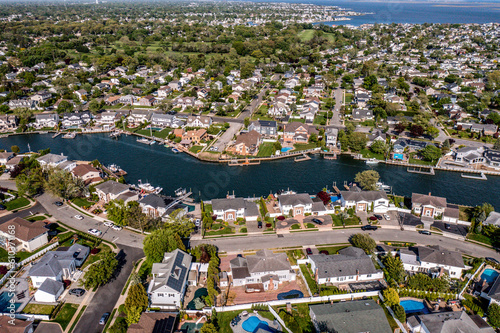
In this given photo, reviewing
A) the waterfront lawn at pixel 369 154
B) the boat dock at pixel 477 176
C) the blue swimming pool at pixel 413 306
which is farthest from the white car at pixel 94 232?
the boat dock at pixel 477 176

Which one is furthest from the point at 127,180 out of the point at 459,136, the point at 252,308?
the point at 459,136

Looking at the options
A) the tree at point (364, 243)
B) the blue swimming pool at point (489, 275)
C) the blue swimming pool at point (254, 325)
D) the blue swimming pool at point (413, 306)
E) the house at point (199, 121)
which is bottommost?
the blue swimming pool at point (413, 306)


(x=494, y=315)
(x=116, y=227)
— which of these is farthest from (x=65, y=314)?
(x=494, y=315)

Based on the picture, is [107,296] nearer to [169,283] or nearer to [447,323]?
[169,283]

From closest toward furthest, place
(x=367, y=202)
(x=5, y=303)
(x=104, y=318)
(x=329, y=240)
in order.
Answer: (x=104, y=318)
(x=5, y=303)
(x=329, y=240)
(x=367, y=202)

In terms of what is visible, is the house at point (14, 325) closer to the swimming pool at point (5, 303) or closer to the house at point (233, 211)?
the swimming pool at point (5, 303)

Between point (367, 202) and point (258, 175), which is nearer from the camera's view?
point (367, 202)
